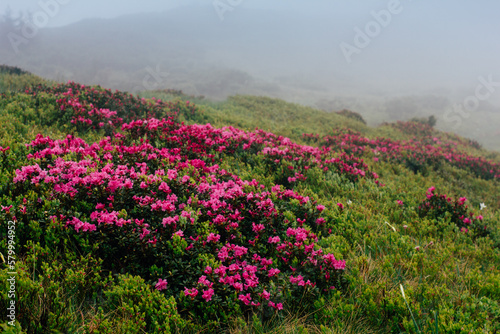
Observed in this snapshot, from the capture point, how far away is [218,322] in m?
3.06

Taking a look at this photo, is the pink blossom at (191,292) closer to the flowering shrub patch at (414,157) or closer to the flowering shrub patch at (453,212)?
the flowering shrub patch at (453,212)

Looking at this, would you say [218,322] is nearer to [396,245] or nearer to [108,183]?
[108,183]

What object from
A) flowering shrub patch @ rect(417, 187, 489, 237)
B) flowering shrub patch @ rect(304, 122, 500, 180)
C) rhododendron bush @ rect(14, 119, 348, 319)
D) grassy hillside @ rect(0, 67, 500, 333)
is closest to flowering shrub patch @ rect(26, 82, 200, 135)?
grassy hillside @ rect(0, 67, 500, 333)

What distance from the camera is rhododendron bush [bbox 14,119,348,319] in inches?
133

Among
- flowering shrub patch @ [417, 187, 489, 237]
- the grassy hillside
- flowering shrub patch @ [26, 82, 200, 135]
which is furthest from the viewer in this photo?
flowering shrub patch @ [26, 82, 200, 135]

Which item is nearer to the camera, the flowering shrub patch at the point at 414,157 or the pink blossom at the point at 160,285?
the pink blossom at the point at 160,285

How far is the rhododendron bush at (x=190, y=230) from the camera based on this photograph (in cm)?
339

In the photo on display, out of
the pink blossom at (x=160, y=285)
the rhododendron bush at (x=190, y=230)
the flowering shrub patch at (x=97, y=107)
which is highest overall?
the flowering shrub patch at (x=97, y=107)

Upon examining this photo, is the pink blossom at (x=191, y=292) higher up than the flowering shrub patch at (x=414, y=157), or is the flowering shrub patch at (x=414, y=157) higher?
the flowering shrub patch at (x=414, y=157)

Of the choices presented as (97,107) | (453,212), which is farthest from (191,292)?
(97,107)

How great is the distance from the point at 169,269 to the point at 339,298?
216cm

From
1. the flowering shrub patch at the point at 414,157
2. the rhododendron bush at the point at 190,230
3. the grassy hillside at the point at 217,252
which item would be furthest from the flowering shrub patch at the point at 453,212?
the flowering shrub patch at the point at 414,157

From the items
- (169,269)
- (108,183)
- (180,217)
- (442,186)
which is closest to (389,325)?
(169,269)

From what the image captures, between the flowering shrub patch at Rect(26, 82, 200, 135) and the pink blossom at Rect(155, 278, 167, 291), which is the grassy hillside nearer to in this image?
the pink blossom at Rect(155, 278, 167, 291)
